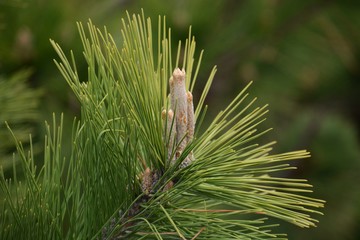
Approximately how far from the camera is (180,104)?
91 centimetres

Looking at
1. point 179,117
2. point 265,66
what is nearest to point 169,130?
point 179,117

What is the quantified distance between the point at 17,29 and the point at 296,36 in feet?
3.16

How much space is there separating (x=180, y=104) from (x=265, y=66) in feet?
5.12

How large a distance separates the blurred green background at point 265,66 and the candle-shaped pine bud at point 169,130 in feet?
1.67

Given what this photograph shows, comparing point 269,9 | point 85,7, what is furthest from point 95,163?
point 269,9

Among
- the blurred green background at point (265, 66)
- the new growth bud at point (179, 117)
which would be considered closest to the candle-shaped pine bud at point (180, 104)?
the new growth bud at point (179, 117)

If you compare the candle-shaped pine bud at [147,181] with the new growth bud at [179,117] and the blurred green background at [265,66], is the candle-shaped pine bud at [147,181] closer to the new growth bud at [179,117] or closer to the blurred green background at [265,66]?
the new growth bud at [179,117]

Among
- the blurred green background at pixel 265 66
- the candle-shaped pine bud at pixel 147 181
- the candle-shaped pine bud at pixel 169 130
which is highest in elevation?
the blurred green background at pixel 265 66

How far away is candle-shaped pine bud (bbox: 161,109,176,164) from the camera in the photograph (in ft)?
3.05

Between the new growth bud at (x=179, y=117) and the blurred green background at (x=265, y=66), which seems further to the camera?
the blurred green background at (x=265, y=66)

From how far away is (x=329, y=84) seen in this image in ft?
9.85

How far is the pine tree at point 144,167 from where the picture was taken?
36.8 inches

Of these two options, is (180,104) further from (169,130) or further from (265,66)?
(265,66)

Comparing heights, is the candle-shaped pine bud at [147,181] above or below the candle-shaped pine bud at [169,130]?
below
